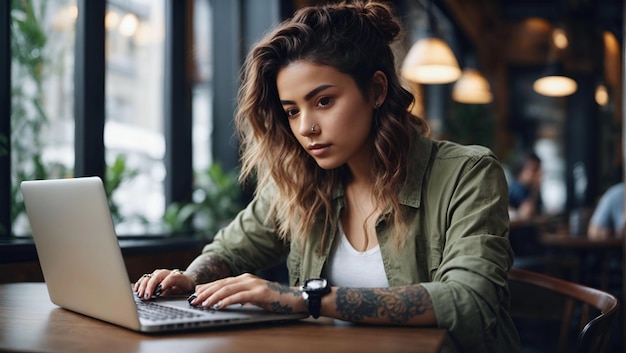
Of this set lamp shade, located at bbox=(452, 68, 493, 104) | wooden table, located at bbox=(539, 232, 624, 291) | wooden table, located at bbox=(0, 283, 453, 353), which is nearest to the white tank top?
wooden table, located at bbox=(0, 283, 453, 353)

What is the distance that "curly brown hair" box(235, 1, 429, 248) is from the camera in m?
1.70

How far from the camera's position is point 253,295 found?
1.28 metres

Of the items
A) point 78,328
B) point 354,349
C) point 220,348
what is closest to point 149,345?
point 220,348

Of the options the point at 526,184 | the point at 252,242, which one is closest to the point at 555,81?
the point at 526,184

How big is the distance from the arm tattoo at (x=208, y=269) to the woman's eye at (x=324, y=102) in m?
0.53

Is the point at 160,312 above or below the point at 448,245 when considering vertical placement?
below

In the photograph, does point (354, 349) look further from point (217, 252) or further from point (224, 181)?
point (224, 181)

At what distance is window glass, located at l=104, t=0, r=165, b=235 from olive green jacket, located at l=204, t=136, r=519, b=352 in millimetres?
1221

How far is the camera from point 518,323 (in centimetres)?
447

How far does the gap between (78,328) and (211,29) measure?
3197 mm

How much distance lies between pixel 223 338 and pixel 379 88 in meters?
0.89

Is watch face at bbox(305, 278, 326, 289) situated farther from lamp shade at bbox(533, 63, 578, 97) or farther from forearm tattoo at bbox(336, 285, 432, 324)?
lamp shade at bbox(533, 63, 578, 97)

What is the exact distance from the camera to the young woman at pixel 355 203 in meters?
1.30

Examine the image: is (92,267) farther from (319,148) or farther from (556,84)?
(556,84)
